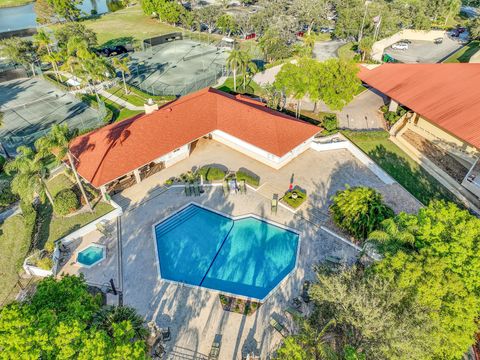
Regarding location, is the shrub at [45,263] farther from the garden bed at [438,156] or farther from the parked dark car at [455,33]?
the parked dark car at [455,33]

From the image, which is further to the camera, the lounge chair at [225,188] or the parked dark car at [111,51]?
the parked dark car at [111,51]

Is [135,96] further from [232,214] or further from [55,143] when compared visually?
[232,214]

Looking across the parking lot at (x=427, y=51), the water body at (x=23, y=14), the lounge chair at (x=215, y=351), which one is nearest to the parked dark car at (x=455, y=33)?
the parking lot at (x=427, y=51)

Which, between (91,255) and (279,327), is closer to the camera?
(279,327)

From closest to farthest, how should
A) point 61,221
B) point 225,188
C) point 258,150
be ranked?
point 61,221, point 225,188, point 258,150

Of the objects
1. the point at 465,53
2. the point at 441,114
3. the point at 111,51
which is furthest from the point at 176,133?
the point at 465,53

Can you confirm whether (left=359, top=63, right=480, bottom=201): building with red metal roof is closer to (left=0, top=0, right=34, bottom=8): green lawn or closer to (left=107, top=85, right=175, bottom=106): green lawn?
(left=107, top=85, right=175, bottom=106): green lawn

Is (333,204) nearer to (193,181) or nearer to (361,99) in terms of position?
A: (193,181)
